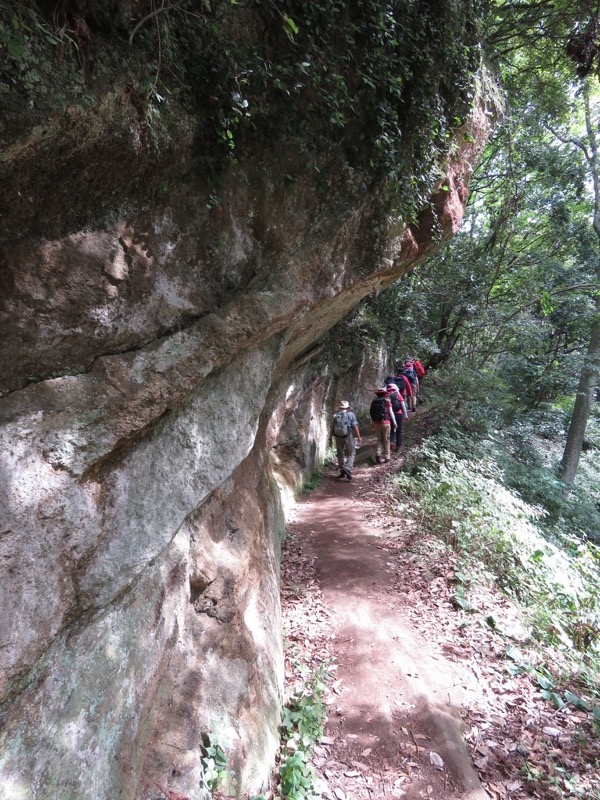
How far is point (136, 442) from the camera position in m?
3.04

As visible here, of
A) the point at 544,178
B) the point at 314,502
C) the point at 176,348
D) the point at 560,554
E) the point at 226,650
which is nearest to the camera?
the point at 176,348

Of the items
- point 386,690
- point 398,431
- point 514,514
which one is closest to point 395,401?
point 398,431

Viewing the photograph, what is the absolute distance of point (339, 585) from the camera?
647 cm

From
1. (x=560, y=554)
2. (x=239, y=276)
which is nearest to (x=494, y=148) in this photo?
(x=560, y=554)

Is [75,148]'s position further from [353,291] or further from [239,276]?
[353,291]

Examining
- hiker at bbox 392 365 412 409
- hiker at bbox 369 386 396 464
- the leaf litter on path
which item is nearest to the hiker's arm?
hiker at bbox 369 386 396 464

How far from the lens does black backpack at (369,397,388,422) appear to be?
40.0 ft

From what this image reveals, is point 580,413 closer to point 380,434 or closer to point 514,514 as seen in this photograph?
point 380,434

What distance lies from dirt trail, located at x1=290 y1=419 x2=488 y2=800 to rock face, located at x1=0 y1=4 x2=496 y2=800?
0.77m

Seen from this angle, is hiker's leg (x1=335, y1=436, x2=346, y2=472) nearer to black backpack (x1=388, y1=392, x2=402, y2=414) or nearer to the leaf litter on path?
black backpack (x1=388, y1=392, x2=402, y2=414)

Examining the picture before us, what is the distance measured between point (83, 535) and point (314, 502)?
808cm

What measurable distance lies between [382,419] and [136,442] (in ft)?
32.9

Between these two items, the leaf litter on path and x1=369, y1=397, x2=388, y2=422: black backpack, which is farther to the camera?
x1=369, y1=397, x2=388, y2=422: black backpack

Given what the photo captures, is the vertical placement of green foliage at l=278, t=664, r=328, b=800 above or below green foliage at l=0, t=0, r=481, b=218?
below
